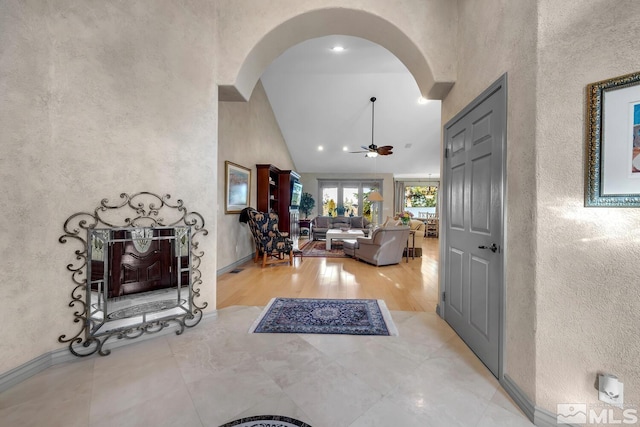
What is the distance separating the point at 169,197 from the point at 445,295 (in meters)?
2.88

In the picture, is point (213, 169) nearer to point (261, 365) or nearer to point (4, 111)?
point (4, 111)

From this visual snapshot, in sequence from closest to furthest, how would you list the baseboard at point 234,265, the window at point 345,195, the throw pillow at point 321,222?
the baseboard at point 234,265 → the throw pillow at point 321,222 → the window at point 345,195

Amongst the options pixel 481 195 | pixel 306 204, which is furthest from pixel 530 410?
pixel 306 204

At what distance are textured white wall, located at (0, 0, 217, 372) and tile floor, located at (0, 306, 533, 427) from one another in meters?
0.48

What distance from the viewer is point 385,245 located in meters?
5.05

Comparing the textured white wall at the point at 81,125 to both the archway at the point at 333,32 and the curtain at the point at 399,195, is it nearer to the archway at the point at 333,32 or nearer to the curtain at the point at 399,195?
the archway at the point at 333,32

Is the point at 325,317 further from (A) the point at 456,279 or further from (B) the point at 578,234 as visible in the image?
(B) the point at 578,234

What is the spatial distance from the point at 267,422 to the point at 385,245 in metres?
4.05

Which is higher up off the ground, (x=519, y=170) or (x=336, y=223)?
(x=519, y=170)

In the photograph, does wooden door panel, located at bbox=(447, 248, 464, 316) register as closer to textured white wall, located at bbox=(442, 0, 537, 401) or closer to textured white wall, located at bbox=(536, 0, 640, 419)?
textured white wall, located at bbox=(442, 0, 537, 401)

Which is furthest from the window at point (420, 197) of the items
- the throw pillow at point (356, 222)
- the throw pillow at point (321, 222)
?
the throw pillow at point (321, 222)

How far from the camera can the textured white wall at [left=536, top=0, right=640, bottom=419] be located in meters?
1.18

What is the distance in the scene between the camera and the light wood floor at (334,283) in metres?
3.25

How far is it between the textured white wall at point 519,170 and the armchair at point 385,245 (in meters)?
3.38
